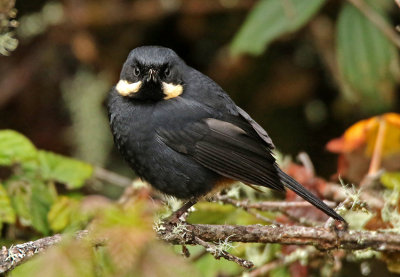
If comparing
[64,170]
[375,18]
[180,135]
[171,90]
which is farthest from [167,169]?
[375,18]

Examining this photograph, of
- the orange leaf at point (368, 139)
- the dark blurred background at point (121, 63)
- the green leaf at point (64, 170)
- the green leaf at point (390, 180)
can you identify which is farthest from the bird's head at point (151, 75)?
the dark blurred background at point (121, 63)

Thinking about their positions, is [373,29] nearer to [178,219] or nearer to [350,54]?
[350,54]

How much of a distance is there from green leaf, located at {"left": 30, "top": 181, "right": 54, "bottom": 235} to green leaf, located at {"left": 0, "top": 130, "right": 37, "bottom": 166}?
0.17 metres

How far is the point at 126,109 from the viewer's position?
3.05 metres

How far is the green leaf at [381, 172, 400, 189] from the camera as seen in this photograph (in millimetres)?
3219

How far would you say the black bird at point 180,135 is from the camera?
2.96 m

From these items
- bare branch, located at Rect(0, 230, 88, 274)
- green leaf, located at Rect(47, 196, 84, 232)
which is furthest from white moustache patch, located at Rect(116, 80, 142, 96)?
bare branch, located at Rect(0, 230, 88, 274)

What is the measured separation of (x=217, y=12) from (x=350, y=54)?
1402mm

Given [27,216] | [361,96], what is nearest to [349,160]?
[361,96]

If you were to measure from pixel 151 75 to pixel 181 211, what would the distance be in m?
0.64

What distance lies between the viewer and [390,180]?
3.25 metres

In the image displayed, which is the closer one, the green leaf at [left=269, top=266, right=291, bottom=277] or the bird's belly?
the bird's belly

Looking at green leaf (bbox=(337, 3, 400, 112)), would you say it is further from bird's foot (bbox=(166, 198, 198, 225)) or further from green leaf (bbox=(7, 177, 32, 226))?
green leaf (bbox=(7, 177, 32, 226))

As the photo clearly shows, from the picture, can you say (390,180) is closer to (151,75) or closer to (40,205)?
(151,75)
